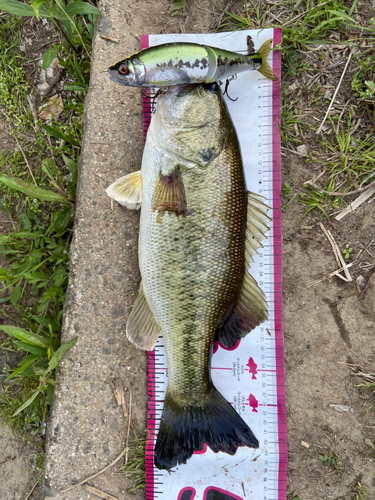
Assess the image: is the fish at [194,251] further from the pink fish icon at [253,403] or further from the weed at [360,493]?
the weed at [360,493]

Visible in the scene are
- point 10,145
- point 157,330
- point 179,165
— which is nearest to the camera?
point 179,165

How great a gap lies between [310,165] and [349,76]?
0.77 metres

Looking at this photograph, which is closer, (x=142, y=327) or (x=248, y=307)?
(x=248, y=307)

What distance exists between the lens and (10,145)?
281 centimetres

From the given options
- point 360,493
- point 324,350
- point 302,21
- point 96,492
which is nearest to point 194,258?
point 324,350

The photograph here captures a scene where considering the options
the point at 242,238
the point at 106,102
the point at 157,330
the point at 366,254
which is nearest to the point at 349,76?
the point at 366,254

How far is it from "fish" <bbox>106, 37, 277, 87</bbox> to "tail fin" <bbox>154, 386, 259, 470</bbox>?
2.02 metres

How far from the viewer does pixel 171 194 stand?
2.01m

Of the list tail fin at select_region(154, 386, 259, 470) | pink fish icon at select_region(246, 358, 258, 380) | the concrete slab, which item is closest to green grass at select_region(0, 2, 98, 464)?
the concrete slab

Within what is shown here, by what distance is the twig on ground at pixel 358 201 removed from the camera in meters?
2.61

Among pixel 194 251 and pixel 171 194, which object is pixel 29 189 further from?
pixel 194 251

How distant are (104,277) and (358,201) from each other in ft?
6.95

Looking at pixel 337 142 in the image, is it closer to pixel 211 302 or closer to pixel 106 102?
pixel 211 302

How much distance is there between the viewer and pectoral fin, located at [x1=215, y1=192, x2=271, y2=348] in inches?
86.2
